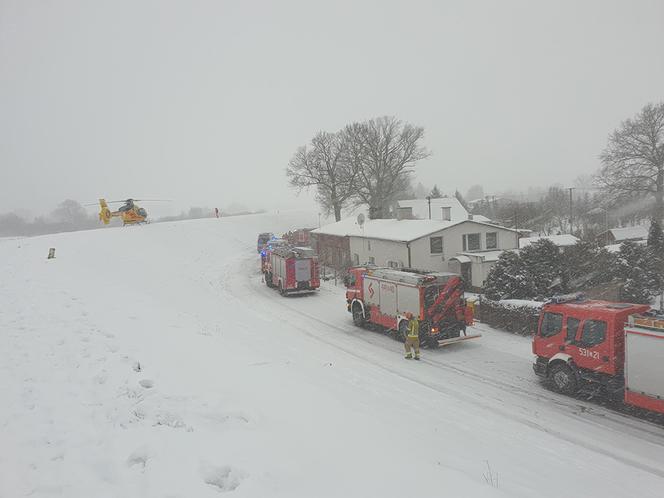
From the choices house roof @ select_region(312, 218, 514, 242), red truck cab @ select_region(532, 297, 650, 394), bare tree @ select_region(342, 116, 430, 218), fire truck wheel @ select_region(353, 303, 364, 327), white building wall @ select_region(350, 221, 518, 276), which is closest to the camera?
red truck cab @ select_region(532, 297, 650, 394)

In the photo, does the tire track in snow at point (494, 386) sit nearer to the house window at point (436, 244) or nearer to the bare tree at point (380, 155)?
the house window at point (436, 244)

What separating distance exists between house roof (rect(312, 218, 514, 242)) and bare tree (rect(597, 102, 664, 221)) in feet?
→ 74.0

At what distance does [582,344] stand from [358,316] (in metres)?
9.93

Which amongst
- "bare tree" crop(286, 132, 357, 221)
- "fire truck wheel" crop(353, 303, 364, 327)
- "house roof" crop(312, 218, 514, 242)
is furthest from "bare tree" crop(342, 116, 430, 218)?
"fire truck wheel" crop(353, 303, 364, 327)

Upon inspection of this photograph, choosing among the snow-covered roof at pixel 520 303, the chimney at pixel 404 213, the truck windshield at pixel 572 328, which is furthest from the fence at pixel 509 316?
the chimney at pixel 404 213

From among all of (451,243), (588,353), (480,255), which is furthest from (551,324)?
(451,243)

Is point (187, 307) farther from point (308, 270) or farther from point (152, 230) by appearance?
point (152, 230)

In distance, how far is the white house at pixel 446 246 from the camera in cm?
2978

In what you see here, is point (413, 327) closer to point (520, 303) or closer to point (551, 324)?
point (551, 324)

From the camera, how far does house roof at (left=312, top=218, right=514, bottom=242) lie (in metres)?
30.5

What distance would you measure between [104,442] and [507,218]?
194 feet

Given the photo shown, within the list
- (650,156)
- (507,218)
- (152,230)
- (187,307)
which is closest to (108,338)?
(187,307)

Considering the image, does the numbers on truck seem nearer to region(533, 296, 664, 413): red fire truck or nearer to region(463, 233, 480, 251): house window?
region(533, 296, 664, 413): red fire truck

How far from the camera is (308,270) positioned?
1083 inches
